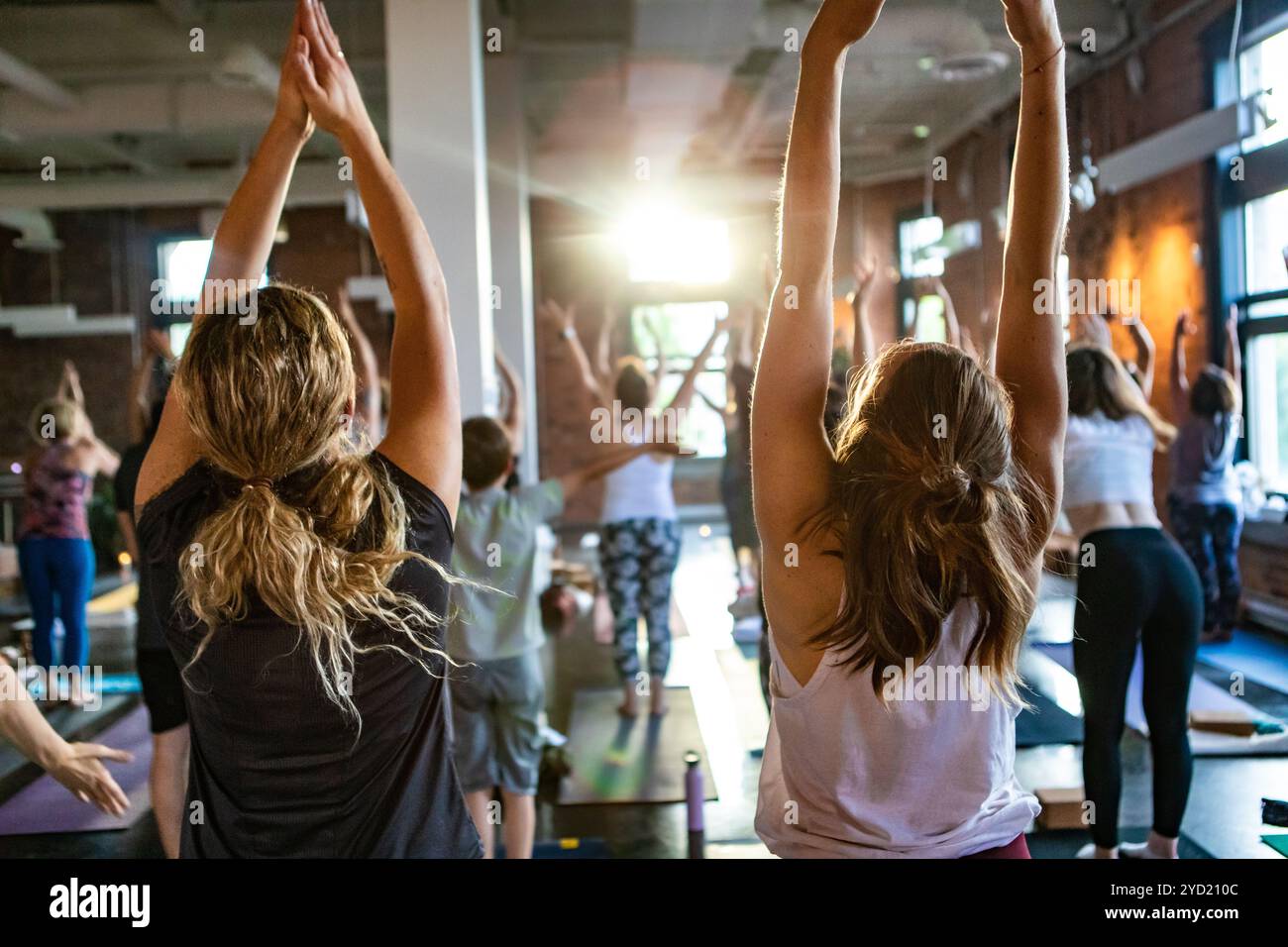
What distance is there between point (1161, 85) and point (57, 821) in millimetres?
6989

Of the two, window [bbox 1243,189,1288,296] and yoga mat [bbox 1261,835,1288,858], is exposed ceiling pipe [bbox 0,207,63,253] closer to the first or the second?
window [bbox 1243,189,1288,296]

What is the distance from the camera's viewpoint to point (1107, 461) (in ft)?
8.79

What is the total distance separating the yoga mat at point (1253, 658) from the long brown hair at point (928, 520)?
4.26 m

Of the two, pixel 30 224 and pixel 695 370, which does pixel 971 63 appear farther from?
pixel 30 224

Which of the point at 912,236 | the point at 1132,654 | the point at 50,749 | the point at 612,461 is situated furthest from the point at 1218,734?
the point at 912,236

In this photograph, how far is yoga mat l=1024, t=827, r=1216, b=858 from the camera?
2908 mm

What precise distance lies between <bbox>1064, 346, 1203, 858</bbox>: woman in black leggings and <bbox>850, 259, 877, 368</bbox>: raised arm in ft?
2.75

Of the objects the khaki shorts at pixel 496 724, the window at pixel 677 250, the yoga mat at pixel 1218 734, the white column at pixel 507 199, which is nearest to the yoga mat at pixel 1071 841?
the yoga mat at pixel 1218 734

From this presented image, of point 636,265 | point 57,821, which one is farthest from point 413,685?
point 636,265

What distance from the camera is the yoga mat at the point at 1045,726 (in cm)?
404

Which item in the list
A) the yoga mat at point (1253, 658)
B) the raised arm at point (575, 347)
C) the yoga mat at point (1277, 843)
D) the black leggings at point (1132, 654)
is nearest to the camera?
the black leggings at point (1132, 654)

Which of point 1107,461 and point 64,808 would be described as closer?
point 1107,461

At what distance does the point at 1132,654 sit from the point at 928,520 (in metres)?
1.77

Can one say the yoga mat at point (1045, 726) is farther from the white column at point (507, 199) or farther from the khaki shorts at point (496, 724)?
the white column at point (507, 199)
